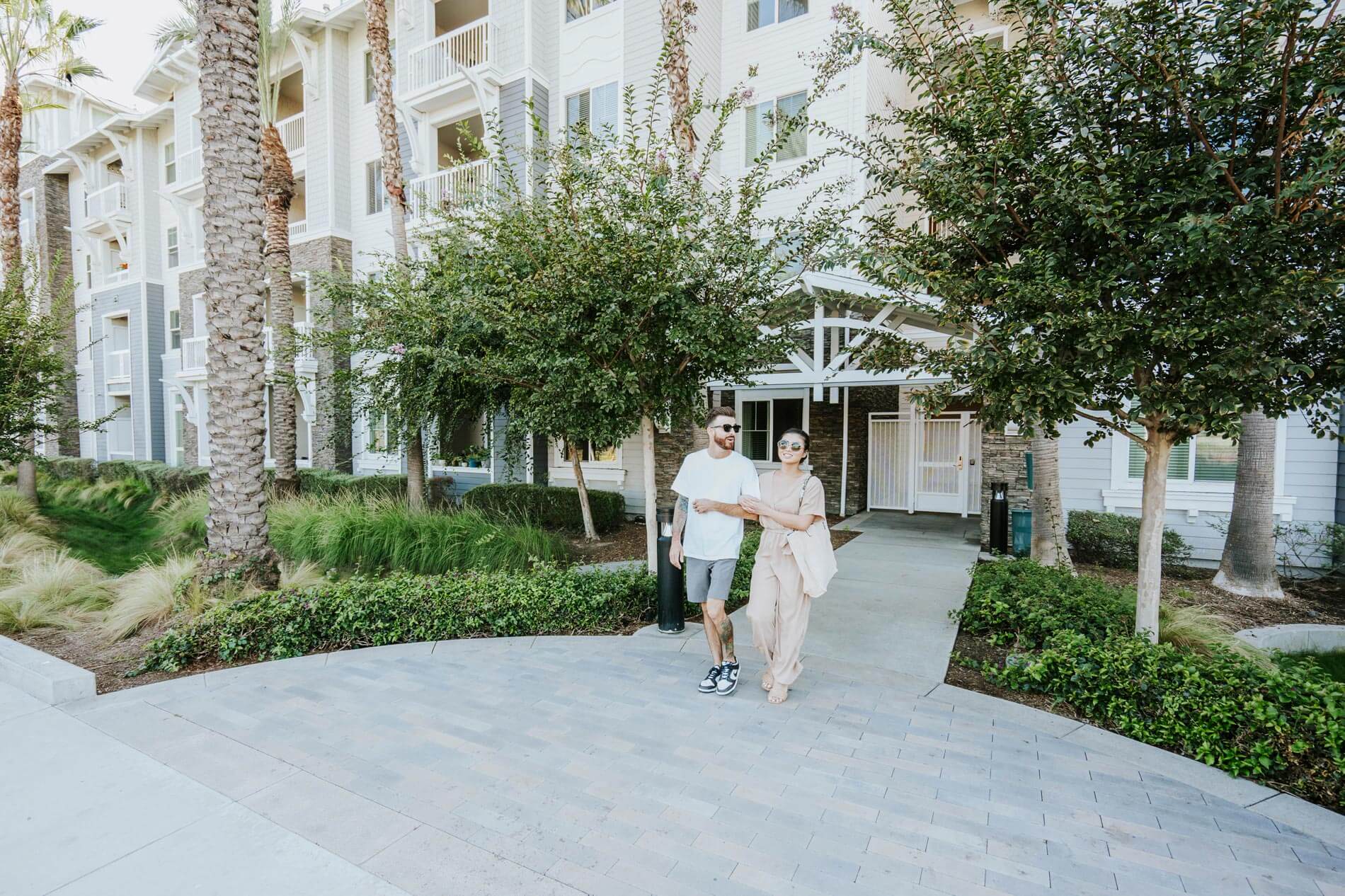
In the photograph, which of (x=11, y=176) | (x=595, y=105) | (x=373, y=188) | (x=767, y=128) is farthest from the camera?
(x=373, y=188)

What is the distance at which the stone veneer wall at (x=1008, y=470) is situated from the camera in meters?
8.48

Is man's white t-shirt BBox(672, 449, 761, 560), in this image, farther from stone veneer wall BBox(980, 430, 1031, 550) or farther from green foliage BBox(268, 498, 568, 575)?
stone veneer wall BBox(980, 430, 1031, 550)

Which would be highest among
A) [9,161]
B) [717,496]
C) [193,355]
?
[9,161]

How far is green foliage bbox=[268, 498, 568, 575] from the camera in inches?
314

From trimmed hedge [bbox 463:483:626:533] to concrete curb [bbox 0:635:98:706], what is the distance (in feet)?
22.0

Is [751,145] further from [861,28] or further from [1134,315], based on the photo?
[1134,315]

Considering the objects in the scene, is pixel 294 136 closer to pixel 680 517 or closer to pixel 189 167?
pixel 189 167

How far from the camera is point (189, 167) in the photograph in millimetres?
19328

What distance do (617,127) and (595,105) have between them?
86 cm

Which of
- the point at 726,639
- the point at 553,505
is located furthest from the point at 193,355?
the point at 726,639

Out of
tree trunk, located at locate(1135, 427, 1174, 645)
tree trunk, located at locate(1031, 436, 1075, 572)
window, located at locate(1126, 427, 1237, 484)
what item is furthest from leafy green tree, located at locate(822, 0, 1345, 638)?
window, located at locate(1126, 427, 1237, 484)

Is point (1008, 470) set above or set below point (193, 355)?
below

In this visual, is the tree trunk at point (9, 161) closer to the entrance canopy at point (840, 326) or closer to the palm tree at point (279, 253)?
the palm tree at point (279, 253)

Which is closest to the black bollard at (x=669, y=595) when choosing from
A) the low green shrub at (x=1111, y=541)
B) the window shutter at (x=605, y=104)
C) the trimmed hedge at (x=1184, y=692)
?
the trimmed hedge at (x=1184, y=692)
